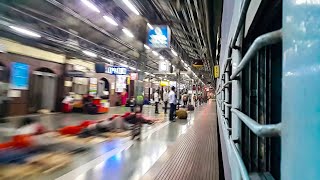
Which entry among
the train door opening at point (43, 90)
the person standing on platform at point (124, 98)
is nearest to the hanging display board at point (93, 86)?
the train door opening at point (43, 90)

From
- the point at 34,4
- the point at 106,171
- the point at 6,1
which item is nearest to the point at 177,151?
the point at 106,171

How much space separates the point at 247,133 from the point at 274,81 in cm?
45

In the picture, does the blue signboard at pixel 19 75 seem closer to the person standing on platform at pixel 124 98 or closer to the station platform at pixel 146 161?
the station platform at pixel 146 161

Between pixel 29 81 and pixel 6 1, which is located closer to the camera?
pixel 6 1

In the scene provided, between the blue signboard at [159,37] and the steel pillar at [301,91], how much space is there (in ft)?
28.5

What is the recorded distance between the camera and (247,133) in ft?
5.95

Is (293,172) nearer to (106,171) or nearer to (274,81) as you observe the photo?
(274,81)

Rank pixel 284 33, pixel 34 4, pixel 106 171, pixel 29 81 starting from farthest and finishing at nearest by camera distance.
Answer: pixel 29 81
pixel 34 4
pixel 106 171
pixel 284 33

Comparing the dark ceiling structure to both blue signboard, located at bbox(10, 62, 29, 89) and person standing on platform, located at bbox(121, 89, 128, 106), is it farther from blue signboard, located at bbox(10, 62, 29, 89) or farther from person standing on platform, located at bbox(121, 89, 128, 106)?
person standing on platform, located at bbox(121, 89, 128, 106)

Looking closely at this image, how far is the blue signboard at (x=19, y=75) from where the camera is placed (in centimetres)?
1246

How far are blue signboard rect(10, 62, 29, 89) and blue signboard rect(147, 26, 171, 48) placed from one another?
22.7ft

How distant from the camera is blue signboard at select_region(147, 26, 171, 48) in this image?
30.0 feet

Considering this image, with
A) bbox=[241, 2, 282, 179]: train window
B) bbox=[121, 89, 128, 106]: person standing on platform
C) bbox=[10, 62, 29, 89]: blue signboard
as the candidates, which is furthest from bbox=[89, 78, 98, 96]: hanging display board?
bbox=[241, 2, 282, 179]: train window

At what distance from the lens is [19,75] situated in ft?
42.2
